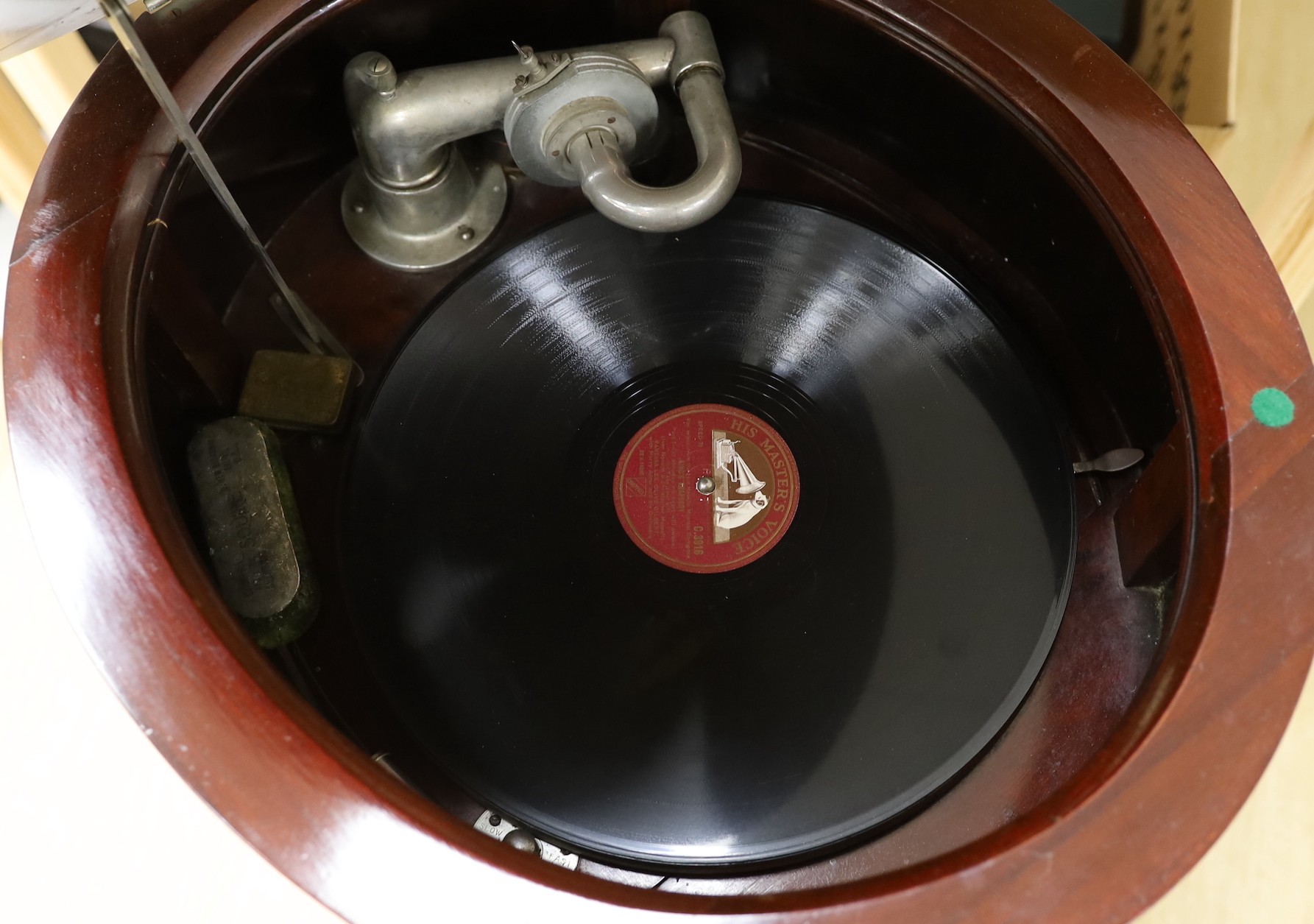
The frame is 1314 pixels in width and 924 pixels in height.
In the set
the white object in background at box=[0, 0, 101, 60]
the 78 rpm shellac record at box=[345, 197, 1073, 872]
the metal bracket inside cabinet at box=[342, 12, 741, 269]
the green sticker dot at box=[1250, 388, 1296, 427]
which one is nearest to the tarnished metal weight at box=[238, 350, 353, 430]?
the 78 rpm shellac record at box=[345, 197, 1073, 872]

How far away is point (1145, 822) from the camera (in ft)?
1.96

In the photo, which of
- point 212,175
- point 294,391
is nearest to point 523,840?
point 294,391

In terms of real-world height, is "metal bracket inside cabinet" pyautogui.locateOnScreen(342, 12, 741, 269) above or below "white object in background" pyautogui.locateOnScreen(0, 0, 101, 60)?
above

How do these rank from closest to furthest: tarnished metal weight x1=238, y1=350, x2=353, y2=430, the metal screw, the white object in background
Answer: the white object in background, the metal screw, tarnished metal weight x1=238, y1=350, x2=353, y2=430

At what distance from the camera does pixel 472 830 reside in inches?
23.9

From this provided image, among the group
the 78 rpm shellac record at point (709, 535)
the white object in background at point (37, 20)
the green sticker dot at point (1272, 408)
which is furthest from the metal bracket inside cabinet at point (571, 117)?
the green sticker dot at point (1272, 408)

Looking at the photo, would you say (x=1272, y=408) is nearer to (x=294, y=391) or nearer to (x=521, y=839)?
(x=521, y=839)

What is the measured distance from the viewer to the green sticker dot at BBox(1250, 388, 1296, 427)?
2.21ft

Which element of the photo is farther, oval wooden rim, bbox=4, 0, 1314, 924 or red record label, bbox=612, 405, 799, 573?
red record label, bbox=612, 405, 799, 573

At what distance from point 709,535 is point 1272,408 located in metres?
0.44

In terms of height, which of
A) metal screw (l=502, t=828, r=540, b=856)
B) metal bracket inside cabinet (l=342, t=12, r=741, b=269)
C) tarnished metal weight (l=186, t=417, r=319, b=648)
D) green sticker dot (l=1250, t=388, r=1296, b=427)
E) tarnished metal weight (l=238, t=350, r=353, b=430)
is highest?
metal bracket inside cabinet (l=342, t=12, r=741, b=269)

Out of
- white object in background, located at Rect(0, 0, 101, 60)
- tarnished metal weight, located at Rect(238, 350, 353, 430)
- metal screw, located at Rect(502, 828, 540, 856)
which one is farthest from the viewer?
tarnished metal weight, located at Rect(238, 350, 353, 430)

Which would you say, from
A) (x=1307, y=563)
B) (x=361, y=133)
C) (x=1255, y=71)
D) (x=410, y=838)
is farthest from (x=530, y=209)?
(x=1255, y=71)

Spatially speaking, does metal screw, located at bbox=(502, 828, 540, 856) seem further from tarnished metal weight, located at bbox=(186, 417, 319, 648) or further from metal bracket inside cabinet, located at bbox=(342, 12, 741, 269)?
metal bracket inside cabinet, located at bbox=(342, 12, 741, 269)
